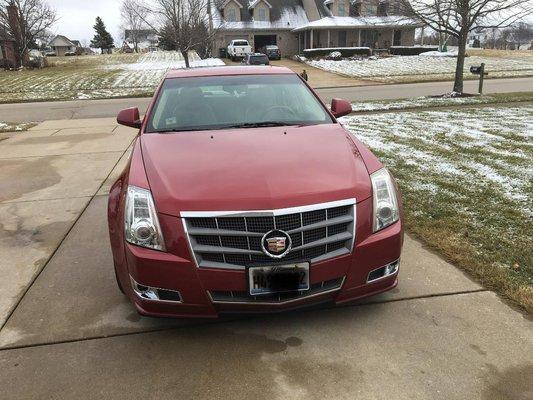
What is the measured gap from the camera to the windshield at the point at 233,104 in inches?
152

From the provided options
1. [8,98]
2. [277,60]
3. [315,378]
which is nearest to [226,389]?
→ [315,378]

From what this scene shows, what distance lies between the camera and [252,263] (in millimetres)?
2613

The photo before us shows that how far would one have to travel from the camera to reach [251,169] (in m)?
2.90

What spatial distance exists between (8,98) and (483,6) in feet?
66.7

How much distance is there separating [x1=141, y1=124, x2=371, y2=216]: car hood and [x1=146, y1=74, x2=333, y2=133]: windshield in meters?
0.28

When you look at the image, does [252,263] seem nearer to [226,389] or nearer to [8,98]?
[226,389]

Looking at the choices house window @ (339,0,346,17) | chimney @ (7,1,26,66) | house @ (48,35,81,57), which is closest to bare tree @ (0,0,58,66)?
chimney @ (7,1,26,66)

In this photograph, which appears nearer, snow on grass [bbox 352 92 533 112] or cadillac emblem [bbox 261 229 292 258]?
cadillac emblem [bbox 261 229 292 258]

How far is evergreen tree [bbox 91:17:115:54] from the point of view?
93.1m

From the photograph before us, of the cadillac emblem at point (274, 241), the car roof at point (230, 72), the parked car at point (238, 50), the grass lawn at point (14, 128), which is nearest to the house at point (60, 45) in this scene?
the parked car at point (238, 50)

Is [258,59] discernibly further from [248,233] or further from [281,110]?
[248,233]

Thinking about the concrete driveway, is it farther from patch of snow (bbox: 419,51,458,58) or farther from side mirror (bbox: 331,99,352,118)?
patch of snow (bbox: 419,51,458,58)

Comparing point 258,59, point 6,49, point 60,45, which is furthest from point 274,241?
point 60,45

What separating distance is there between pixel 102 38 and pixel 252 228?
103 m
